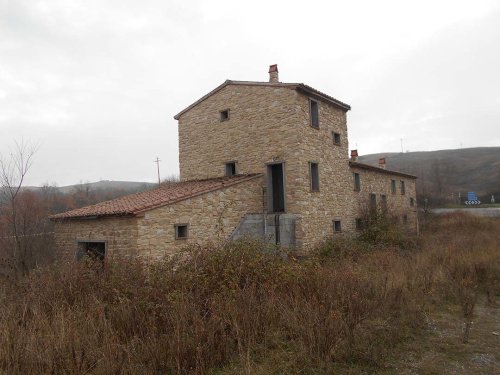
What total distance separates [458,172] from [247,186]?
82.6m

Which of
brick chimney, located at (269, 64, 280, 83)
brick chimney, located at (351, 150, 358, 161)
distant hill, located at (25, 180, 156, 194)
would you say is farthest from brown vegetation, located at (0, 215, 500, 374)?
distant hill, located at (25, 180, 156, 194)

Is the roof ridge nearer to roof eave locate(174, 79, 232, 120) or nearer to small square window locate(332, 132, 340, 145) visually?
roof eave locate(174, 79, 232, 120)

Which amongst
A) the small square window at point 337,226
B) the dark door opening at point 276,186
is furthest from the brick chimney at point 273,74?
the small square window at point 337,226

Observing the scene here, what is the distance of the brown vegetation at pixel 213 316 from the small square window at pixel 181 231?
12.5 feet

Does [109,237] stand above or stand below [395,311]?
above

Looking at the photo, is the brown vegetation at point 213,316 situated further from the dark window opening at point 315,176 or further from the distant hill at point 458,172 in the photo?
the distant hill at point 458,172

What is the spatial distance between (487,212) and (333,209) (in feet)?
90.9

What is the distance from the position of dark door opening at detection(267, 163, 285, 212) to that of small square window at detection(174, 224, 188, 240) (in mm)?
4452

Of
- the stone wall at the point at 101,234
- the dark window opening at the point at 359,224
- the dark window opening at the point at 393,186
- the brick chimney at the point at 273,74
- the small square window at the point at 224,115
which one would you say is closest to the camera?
the stone wall at the point at 101,234

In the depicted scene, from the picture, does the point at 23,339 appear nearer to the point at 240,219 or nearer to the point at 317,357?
the point at 317,357

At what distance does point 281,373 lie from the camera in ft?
14.5

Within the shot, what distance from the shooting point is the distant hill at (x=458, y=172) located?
210ft

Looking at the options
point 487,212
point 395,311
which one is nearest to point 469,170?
point 487,212

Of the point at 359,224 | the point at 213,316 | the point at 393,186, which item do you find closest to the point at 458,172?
the point at 393,186
